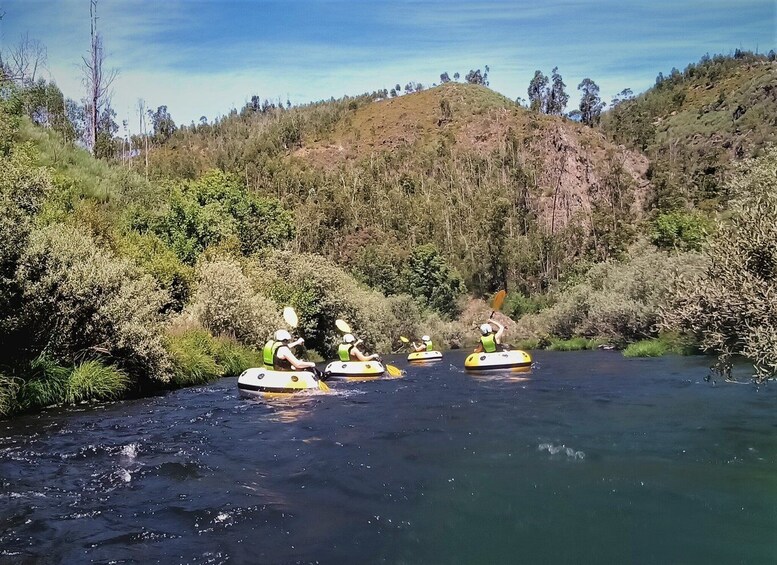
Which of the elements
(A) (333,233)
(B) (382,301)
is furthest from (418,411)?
(A) (333,233)

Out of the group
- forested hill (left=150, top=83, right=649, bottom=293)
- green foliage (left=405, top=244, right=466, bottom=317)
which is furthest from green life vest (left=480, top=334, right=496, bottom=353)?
green foliage (left=405, top=244, right=466, bottom=317)

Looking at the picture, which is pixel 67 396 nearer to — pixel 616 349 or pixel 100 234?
pixel 100 234

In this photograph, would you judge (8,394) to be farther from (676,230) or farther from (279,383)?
(676,230)

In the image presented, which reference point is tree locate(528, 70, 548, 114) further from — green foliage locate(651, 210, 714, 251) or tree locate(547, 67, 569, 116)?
green foliage locate(651, 210, 714, 251)

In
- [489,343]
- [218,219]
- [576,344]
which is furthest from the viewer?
[576,344]

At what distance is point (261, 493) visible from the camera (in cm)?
873

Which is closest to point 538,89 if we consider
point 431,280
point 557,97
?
point 557,97

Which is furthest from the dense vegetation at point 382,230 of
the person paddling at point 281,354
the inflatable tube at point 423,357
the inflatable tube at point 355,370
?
the inflatable tube at point 423,357

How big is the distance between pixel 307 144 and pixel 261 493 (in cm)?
11674

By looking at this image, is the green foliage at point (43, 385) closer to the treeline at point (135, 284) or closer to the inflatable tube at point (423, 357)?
the treeline at point (135, 284)

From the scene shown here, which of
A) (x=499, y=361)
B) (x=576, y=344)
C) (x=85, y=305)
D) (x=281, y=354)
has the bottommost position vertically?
(x=576, y=344)

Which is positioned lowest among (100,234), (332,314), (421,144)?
(332,314)

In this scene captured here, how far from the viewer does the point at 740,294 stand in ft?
32.5

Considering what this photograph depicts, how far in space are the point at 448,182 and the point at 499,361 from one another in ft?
240
